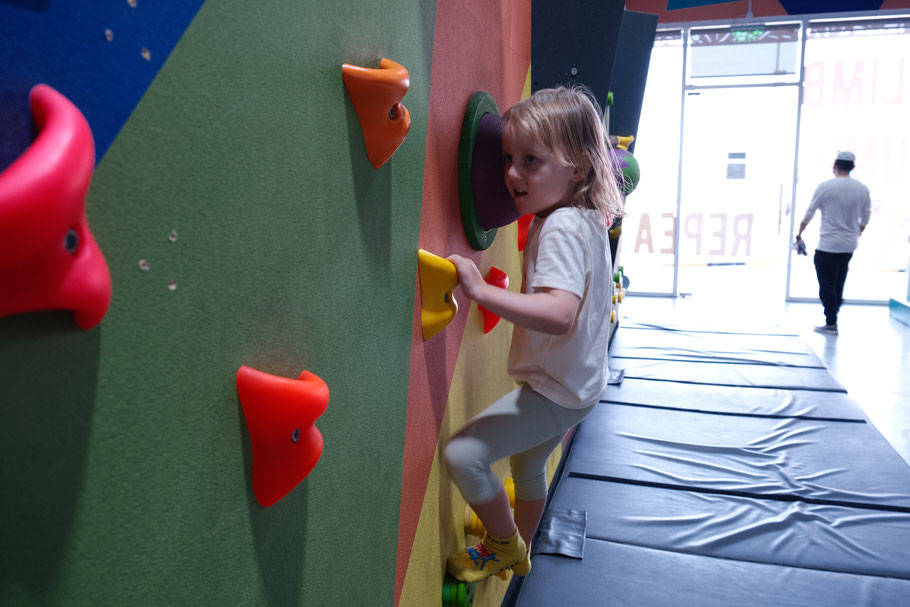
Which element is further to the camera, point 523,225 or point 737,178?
point 737,178

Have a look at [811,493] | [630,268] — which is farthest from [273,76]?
[630,268]

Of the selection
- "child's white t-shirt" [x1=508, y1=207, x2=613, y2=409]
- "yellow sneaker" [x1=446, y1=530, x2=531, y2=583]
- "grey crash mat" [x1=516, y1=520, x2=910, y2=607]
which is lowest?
"grey crash mat" [x1=516, y1=520, x2=910, y2=607]

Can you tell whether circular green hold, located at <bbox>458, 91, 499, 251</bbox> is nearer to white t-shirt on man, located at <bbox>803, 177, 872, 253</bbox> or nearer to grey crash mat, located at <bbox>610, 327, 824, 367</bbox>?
grey crash mat, located at <bbox>610, 327, 824, 367</bbox>

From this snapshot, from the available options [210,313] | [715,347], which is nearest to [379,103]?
[210,313]

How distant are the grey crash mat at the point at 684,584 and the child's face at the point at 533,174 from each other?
3.57 ft

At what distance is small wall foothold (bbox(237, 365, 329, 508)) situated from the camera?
560 mm

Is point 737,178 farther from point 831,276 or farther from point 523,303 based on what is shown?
point 523,303

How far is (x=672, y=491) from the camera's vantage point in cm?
235

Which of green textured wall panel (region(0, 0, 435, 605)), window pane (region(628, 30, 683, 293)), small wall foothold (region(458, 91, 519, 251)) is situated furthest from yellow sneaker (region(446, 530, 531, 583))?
window pane (region(628, 30, 683, 293))

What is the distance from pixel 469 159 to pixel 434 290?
0.29 m

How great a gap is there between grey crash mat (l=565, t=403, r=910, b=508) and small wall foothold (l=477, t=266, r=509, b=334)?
3.92ft

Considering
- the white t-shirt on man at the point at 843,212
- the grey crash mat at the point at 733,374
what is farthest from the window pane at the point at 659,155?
the grey crash mat at the point at 733,374

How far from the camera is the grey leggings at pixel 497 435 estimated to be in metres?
1.18

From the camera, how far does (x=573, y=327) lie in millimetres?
1229
